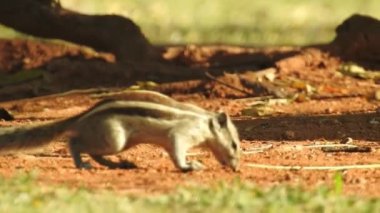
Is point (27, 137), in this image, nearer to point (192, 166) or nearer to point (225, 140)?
point (192, 166)

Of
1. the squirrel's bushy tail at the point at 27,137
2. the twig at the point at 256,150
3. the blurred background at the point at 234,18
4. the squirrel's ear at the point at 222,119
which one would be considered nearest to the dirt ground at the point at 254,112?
the twig at the point at 256,150

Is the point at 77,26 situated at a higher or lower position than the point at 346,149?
higher

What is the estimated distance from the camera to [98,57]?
17406 millimetres

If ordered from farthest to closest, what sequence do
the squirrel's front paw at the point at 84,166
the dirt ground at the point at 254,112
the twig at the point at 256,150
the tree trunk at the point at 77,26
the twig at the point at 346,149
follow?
1. the tree trunk at the point at 77,26
2. the twig at the point at 346,149
3. the twig at the point at 256,150
4. the squirrel's front paw at the point at 84,166
5. the dirt ground at the point at 254,112

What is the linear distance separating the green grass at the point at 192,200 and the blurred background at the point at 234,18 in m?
12.2

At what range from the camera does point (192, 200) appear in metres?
7.37

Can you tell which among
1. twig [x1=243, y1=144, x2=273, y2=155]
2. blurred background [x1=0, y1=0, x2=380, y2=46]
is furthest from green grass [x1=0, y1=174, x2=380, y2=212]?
blurred background [x1=0, y1=0, x2=380, y2=46]

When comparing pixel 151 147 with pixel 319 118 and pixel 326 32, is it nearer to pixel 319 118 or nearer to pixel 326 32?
pixel 319 118

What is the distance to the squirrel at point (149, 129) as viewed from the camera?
8.80 m

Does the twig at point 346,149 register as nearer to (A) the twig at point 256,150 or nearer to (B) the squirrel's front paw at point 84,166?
(A) the twig at point 256,150

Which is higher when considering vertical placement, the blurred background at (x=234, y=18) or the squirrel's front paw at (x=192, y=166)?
the blurred background at (x=234, y=18)

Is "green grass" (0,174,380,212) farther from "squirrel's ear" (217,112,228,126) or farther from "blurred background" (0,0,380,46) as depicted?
"blurred background" (0,0,380,46)

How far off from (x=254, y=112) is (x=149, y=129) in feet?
15.9

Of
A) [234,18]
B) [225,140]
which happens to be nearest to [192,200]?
[225,140]
